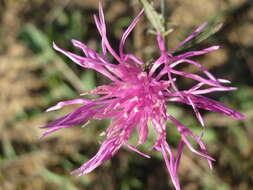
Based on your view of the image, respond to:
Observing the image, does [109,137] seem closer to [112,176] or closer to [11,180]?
[112,176]

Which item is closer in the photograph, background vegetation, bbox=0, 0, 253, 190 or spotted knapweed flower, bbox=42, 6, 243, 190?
spotted knapweed flower, bbox=42, 6, 243, 190

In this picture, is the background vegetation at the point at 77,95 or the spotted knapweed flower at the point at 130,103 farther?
the background vegetation at the point at 77,95

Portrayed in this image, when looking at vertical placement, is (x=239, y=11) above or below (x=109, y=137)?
below

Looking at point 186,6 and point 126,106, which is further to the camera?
point 186,6

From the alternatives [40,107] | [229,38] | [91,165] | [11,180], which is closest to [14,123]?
[40,107]

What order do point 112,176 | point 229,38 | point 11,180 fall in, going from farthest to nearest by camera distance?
point 229,38, point 11,180, point 112,176

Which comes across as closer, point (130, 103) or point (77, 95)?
point (130, 103)

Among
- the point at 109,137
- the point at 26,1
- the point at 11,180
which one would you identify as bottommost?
the point at 11,180

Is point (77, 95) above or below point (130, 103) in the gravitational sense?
below
